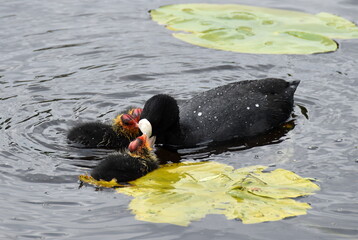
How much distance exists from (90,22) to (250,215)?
7.39 meters

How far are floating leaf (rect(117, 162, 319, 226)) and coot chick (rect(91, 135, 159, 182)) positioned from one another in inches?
3.3

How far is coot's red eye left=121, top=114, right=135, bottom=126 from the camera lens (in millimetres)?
8648

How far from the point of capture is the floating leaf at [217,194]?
6570 mm

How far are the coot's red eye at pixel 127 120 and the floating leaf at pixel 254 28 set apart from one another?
2946 mm

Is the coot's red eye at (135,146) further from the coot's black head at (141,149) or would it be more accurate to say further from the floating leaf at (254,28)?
the floating leaf at (254,28)

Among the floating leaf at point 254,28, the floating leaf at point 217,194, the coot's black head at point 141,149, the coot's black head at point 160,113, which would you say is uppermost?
the floating leaf at point 254,28

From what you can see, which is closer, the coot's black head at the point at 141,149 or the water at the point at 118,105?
the water at the point at 118,105

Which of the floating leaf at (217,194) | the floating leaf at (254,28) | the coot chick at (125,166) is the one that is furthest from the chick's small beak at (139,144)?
the floating leaf at (254,28)

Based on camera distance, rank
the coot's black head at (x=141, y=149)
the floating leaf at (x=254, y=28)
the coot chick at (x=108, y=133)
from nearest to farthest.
→ 1. the coot's black head at (x=141, y=149)
2. the coot chick at (x=108, y=133)
3. the floating leaf at (x=254, y=28)

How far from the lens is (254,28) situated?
38.8 ft

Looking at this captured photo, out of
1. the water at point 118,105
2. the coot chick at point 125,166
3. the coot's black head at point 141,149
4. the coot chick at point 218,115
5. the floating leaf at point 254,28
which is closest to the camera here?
the water at point 118,105

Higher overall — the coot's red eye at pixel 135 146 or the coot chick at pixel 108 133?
the coot's red eye at pixel 135 146

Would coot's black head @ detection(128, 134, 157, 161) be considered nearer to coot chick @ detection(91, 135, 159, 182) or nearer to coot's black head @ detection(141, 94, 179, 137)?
coot chick @ detection(91, 135, 159, 182)

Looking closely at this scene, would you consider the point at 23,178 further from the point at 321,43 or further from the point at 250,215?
the point at 321,43
